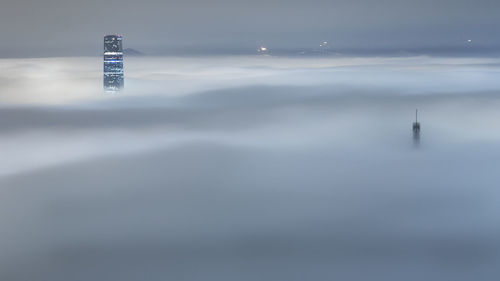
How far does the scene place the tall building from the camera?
18300 centimetres

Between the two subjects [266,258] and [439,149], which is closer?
[266,258]

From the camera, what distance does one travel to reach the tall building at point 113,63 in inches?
7205

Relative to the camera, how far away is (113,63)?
183000 millimetres

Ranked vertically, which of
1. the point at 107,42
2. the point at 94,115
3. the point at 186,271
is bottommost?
the point at 186,271

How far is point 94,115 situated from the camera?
483 ft

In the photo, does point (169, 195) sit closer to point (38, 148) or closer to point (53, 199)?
point (53, 199)

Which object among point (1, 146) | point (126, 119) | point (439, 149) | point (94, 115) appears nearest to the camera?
point (439, 149)

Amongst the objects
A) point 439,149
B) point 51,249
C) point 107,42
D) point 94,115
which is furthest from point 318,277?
point 107,42

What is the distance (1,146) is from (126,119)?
38929 mm

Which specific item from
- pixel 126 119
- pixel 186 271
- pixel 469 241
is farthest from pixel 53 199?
pixel 126 119

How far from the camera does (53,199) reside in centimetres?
6191

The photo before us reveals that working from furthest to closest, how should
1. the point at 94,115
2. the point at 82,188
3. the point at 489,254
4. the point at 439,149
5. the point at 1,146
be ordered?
the point at 94,115 → the point at 1,146 → the point at 439,149 → the point at 82,188 → the point at 489,254

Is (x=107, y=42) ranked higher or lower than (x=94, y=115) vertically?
higher

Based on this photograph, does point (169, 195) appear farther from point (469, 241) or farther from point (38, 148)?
point (38, 148)
